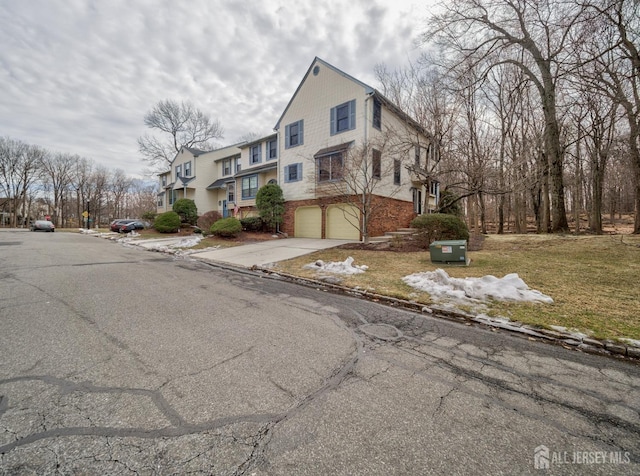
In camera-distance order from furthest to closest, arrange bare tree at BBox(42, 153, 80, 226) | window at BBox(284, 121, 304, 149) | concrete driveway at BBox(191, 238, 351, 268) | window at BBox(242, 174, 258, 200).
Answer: bare tree at BBox(42, 153, 80, 226) < window at BBox(242, 174, 258, 200) < window at BBox(284, 121, 304, 149) < concrete driveway at BBox(191, 238, 351, 268)

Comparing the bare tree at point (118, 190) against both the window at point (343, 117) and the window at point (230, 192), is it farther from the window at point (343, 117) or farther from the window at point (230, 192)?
the window at point (343, 117)

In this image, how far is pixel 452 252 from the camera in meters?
8.20

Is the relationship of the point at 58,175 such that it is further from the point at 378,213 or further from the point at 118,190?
the point at 378,213

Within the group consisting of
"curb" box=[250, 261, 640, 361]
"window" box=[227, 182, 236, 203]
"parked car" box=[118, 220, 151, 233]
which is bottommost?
"curb" box=[250, 261, 640, 361]

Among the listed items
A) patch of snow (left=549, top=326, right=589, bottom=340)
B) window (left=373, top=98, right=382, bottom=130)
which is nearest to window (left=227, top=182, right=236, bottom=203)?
window (left=373, top=98, right=382, bottom=130)

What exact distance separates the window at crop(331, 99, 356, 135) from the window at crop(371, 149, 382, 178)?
240 cm

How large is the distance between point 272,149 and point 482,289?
64.1 ft

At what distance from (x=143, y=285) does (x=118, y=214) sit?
66.1 meters

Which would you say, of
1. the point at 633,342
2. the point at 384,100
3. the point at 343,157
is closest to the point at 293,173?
the point at 343,157

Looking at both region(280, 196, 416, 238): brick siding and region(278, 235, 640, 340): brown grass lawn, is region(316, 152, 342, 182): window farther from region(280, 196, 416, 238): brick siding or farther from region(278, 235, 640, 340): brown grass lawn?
region(278, 235, 640, 340): brown grass lawn

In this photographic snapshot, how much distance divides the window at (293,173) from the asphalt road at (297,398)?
14977mm

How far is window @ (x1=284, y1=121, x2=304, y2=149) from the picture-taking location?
1820 cm

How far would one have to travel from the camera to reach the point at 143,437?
1.83m

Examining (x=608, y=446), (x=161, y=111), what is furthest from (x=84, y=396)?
(x=161, y=111)
